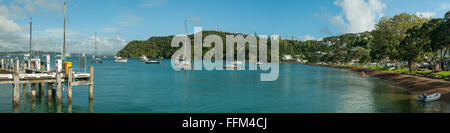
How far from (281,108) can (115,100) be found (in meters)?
20.4

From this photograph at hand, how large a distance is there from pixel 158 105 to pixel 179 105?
7.85 feet
